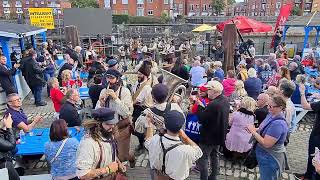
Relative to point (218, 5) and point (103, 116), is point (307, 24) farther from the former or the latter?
point (218, 5)

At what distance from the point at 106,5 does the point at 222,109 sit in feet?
195

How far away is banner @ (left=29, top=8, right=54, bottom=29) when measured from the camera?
18.7 metres

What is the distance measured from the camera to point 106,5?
5959 centimetres

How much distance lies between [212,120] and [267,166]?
Result: 1.01 m

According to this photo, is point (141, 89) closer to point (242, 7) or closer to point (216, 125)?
point (216, 125)

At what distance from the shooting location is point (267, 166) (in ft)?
13.1

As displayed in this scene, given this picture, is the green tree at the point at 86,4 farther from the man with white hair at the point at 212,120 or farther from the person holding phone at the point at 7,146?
the man with white hair at the point at 212,120

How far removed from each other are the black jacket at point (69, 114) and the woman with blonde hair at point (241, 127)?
9.68ft

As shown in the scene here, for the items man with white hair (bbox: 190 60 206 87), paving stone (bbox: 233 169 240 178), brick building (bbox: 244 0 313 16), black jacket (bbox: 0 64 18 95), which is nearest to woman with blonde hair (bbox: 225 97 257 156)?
paving stone (bbox: 233 169 240 178)

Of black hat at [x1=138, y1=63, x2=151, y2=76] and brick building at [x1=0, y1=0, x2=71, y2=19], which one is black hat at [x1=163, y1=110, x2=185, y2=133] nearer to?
black hat at [x1=138, y1=63, x2=151, y2=76]

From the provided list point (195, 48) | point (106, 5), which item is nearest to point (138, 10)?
point (106, 5)

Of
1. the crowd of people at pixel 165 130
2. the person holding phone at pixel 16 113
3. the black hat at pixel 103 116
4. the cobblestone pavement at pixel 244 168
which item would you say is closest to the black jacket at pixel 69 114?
the crowd of people at pixel 165 130

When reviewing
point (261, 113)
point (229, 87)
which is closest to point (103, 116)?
point (261, 113)

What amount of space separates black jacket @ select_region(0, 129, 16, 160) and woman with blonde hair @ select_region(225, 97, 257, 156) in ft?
12.4
